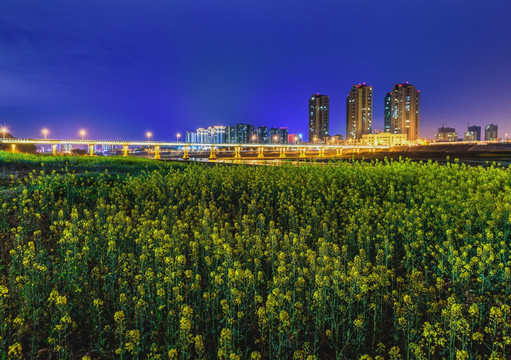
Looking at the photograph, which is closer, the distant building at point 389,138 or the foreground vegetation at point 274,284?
the foreground vegetation at point 274,284

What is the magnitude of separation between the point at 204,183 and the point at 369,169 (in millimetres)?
5432

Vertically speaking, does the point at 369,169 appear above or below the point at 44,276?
above

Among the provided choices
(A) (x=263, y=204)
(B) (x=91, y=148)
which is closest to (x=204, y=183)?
(A) (x=263, y=204)

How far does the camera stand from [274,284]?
12.6 ft

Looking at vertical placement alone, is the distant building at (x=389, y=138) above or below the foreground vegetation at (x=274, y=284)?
above

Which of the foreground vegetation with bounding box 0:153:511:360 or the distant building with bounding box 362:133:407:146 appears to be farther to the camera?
→ the distant building with bounding box 362:133:407:146

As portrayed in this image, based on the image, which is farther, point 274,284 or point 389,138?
point 389,138

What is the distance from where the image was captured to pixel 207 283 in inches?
199

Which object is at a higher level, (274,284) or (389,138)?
(389,138)

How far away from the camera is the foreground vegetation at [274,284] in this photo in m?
3.48

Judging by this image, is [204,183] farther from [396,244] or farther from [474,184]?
[474,184]

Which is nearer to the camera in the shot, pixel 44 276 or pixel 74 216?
pixel 44 276

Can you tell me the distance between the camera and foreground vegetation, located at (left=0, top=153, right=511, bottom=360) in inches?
137

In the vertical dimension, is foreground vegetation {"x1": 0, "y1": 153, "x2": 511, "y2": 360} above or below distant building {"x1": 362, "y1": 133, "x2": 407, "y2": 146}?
below
